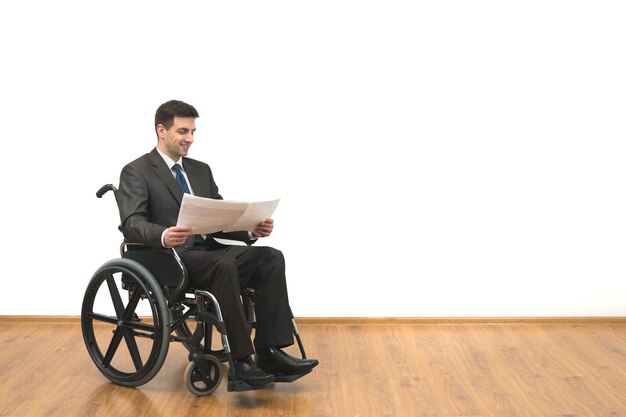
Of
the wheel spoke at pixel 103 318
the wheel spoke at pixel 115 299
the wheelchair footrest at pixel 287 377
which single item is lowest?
the wheelchair footrest at pixel 287 377

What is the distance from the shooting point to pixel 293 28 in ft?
15.4

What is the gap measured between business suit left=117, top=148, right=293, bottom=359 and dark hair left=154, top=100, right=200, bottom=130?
5.4 inches

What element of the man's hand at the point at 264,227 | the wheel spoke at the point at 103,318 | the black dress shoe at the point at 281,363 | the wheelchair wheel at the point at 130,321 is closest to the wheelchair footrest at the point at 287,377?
the black dress shoe at the point at 281,363

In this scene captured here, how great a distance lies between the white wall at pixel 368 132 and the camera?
470 centimetres

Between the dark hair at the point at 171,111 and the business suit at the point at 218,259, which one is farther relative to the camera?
the dark hair at the point at 171,111

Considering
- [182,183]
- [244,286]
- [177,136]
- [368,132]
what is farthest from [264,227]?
[368,132]

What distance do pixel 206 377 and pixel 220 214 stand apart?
1.94 ft

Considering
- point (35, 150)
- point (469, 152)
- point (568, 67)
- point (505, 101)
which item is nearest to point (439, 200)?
point (469, 152)

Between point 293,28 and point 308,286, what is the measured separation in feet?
4.14

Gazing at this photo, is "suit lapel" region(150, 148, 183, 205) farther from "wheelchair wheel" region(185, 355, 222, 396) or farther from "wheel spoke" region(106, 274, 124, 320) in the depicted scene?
"wheelchair wheel" region(185, 355, 222, 396)

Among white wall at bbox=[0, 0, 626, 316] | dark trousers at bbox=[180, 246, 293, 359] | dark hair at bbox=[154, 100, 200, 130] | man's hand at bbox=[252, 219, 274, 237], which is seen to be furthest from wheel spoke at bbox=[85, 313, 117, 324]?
white wall at bbox=[0, 0, 626, 316]

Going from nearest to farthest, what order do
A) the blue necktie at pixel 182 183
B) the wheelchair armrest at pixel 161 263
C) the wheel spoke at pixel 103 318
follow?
the wheelchair armrest at pixel 161 263 < the wheel spoke at pixel 103 318 < the blue necktie at pixel 182 183

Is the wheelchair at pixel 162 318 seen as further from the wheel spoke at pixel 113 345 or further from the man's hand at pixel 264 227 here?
the man's hand at pixel 264 227

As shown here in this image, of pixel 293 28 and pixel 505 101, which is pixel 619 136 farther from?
pixel 293 28
